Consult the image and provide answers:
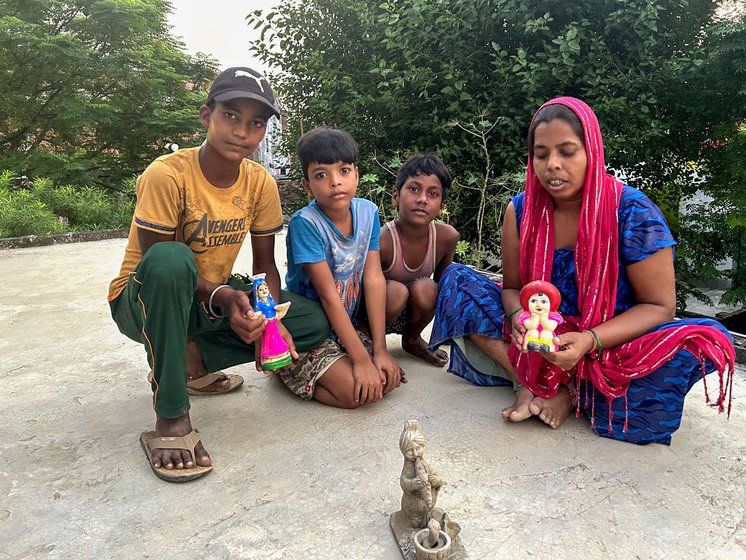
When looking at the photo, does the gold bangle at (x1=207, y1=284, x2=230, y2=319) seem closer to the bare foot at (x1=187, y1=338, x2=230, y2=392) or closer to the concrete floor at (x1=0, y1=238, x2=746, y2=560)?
the bare foot at (x1=187, y1=338, x2=230, y2=392)

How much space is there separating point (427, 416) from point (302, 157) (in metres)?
1.25

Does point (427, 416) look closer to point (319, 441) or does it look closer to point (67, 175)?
point (319, 441)

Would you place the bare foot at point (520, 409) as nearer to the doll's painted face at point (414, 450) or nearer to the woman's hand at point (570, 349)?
the woman's hand at point (570, 349)

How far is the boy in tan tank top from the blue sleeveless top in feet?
Result: 2.38

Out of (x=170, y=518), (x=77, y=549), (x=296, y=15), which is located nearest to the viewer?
(x=77, y=549)

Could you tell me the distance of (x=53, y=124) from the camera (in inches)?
454

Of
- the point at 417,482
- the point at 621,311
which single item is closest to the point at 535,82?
the point at 621,311

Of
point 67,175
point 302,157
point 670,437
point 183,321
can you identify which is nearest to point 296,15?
point 302,157

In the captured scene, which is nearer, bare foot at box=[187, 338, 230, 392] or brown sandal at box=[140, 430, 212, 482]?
brown sandal at box=[140, 430, 212, 482]

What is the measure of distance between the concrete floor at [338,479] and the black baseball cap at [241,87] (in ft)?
4.19

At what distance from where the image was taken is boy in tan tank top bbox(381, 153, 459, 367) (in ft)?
9.04

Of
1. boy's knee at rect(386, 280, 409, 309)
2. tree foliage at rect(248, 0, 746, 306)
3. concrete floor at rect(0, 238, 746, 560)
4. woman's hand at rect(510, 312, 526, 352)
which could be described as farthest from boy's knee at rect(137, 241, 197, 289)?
tree foliage at rect(248, 0, 746, 306)

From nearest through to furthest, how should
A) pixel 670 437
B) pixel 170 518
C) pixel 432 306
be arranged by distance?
pixel 170 518 → pixel 670 437 → pixel 432 306

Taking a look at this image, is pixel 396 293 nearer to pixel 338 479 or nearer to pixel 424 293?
pixel 424 293
